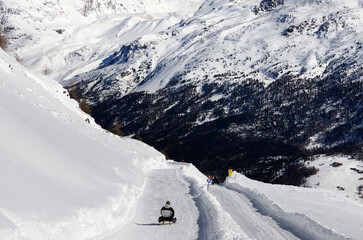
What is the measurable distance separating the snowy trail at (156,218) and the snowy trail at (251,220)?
9.97 feet

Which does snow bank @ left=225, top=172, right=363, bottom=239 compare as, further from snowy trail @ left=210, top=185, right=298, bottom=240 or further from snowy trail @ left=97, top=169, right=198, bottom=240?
snowy trail @ left=97, top=169, right=198, bottom=240

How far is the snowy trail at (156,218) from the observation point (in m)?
20.0

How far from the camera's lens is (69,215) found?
1755cm

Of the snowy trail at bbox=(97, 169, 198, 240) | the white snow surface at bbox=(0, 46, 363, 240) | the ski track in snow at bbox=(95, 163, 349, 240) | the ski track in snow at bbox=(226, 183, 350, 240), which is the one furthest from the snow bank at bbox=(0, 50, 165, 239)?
the ski track in snow at bbox=(226, 183, 350, 240)

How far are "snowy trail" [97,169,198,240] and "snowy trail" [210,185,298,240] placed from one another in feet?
9.97

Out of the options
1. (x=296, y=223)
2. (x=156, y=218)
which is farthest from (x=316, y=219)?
(x=156, y=218)

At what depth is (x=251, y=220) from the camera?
25.3 m

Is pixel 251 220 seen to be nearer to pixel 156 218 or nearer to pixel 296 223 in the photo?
pixel 296 223

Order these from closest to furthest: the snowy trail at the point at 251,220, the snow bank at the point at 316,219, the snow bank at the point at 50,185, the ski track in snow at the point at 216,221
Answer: the snow bank at the point at 50,185 < the ski track in snow at the point at 216,221 < the snow bank at the point at 316,219 < the snowy trail at the point at 251,220

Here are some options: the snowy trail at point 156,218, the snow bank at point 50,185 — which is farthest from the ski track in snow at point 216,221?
the snow bank at point 50,185

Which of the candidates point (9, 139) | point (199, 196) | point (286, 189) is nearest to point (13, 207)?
point (9, 139)

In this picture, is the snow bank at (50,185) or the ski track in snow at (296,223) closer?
the snow bank at (50,185)

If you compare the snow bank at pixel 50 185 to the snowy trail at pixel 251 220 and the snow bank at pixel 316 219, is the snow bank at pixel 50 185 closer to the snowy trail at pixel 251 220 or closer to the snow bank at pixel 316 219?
the snowy trail at pixel 251 220

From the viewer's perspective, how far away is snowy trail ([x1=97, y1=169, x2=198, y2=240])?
20.0 m
